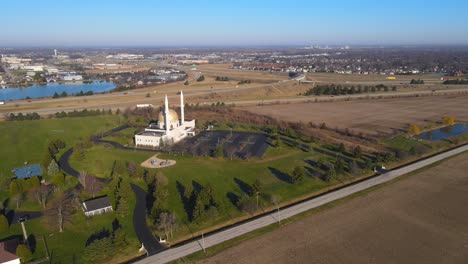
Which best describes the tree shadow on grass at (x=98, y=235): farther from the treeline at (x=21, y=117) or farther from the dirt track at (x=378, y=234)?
the treeline at (x=21, y=117)

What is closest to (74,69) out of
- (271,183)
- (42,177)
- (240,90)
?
(240,90)

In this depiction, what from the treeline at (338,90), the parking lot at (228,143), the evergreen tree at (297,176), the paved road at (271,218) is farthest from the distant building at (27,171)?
the treeline at (338,90)

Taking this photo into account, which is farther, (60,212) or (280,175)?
(280,175)

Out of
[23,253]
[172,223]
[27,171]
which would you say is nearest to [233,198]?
[172,223]

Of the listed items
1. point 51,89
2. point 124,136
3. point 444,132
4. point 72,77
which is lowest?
point 444,132

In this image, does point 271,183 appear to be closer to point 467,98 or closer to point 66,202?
point 66,202

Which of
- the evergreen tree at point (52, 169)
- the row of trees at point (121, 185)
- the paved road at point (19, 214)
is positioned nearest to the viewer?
the paved road at point (19, 214)

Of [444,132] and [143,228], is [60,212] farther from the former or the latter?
[444,132]
